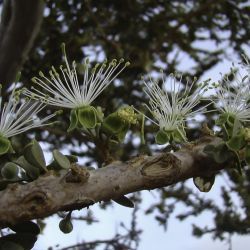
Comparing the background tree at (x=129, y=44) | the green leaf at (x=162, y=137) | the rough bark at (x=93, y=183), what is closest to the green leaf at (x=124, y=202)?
the rough bark at (x=93, y=183)

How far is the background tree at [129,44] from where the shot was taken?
2.98 metres

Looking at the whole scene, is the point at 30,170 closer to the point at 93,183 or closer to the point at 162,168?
the point at 93,183

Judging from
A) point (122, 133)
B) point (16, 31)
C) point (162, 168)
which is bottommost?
point (162, 168)

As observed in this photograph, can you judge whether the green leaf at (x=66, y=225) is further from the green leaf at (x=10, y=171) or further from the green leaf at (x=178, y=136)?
the green leaf at (x=178, y=136)

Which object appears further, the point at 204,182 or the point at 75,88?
the point at 75,88

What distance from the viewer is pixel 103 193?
3.62ft

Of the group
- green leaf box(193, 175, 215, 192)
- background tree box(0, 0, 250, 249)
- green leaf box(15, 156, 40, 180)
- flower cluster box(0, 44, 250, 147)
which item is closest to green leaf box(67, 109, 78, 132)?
flower cluster box(0, 44, 250, 147)

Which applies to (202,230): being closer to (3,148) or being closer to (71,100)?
(71,100)

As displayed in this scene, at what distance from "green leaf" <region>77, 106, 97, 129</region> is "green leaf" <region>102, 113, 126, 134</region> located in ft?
0.10

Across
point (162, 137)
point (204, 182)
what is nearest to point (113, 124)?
point (162, 137)

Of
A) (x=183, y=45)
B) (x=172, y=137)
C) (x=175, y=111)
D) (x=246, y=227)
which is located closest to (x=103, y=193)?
(x=172, y=137)

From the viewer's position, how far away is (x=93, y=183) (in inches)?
43.3

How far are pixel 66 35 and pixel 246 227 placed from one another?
157 cm

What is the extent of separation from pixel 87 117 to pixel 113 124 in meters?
0.07
